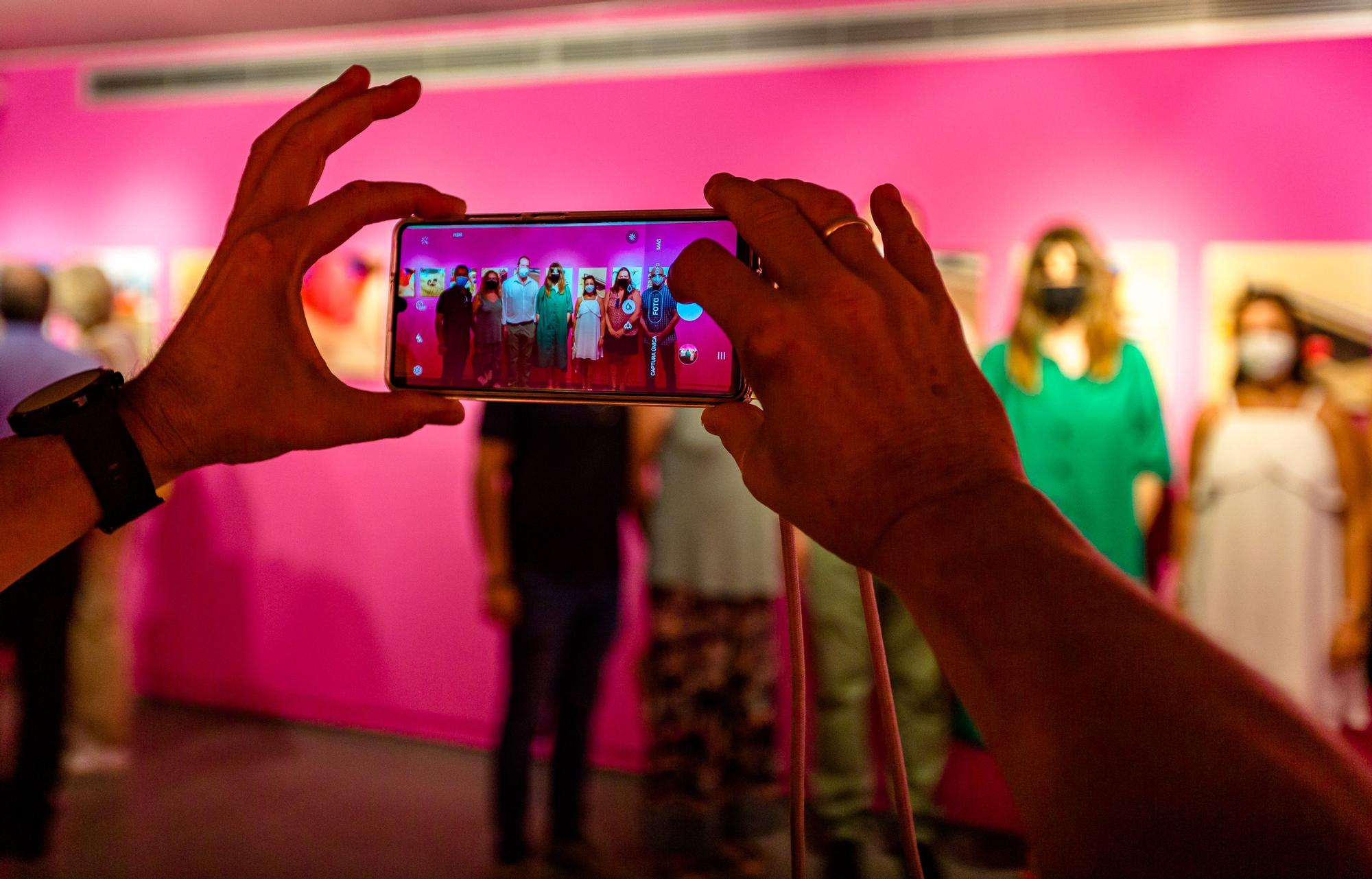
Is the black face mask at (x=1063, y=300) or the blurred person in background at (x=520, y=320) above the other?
the black face mask at (x=1063, y=300)

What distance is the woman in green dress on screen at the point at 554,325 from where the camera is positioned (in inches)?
36.8

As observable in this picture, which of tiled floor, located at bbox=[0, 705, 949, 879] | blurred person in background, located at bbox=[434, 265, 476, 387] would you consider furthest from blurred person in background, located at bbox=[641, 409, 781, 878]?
blurred person in background, located at bbox=[434, 265, 476, 387]

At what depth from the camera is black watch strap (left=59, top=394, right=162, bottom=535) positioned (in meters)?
0.79

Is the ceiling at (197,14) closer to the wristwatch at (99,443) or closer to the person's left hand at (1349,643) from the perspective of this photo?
the wristwatch at (99,443)

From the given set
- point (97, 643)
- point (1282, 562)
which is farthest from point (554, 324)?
point (97, 643)

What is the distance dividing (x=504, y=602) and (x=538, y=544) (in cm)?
20

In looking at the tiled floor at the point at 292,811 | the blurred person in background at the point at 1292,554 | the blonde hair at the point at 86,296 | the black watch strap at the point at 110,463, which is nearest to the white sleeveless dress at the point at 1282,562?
the blurred person in background at the point at 1292,554

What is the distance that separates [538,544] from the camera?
2.53 meters

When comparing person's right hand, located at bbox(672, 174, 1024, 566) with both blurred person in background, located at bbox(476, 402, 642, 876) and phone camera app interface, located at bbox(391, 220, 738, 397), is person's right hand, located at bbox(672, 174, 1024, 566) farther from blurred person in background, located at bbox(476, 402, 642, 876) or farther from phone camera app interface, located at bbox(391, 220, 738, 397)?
blurred person in background, located at bbox(476, 402, 642, 876)

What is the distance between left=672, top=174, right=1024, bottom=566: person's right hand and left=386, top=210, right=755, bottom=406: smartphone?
242mm

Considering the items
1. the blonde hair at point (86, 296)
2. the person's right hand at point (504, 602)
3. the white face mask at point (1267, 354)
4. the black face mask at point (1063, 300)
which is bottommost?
the person's right hand at point (504, 602)

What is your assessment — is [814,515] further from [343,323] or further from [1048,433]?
[343,323]

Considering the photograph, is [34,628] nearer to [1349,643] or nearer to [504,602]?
[504,602]

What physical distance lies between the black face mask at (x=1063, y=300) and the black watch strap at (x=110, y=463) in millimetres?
2652
